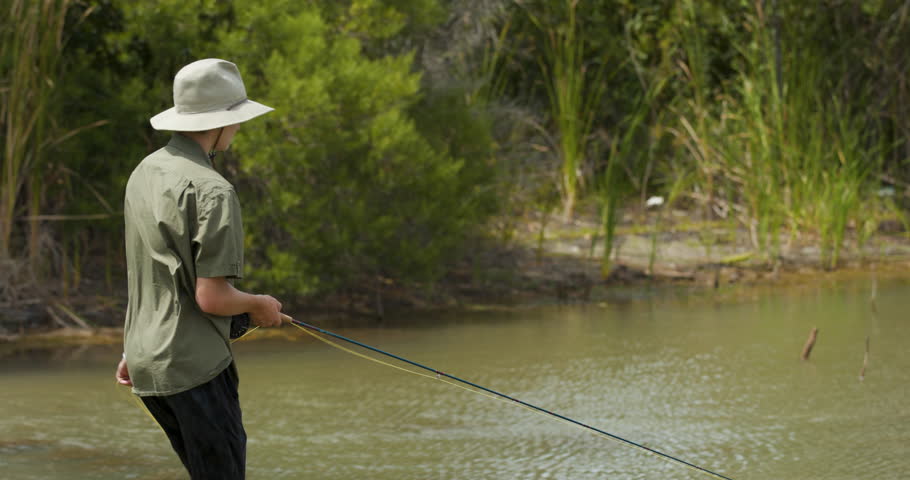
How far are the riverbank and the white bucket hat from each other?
476cm

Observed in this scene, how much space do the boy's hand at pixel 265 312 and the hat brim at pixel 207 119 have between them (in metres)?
0.45

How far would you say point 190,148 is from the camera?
3.13 meters

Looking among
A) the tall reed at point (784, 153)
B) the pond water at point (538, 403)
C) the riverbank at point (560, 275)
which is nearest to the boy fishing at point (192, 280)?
the pond water at point (538, 403)

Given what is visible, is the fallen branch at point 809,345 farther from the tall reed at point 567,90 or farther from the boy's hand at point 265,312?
the tall reed at point 567,90

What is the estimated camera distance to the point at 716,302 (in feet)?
29.1

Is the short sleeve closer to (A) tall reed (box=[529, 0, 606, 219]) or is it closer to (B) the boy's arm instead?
(B) the boy's arm

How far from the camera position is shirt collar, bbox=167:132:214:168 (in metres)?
3.12

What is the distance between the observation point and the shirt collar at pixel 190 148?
312 cm

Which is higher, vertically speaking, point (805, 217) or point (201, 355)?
point (805, 217)

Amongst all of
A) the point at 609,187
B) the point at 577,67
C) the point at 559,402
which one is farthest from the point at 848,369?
the point at 577,67

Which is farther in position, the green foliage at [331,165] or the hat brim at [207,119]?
the green foliage at [331,165]

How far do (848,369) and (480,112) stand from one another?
12.9ft

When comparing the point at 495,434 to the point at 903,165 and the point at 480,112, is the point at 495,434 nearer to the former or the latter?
the point at 480,112

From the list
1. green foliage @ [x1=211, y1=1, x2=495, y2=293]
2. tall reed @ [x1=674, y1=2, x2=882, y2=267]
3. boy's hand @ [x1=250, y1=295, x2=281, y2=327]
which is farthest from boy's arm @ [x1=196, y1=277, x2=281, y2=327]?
tall reed @ [x1=674, y1=2, x2=882, y2=267]
